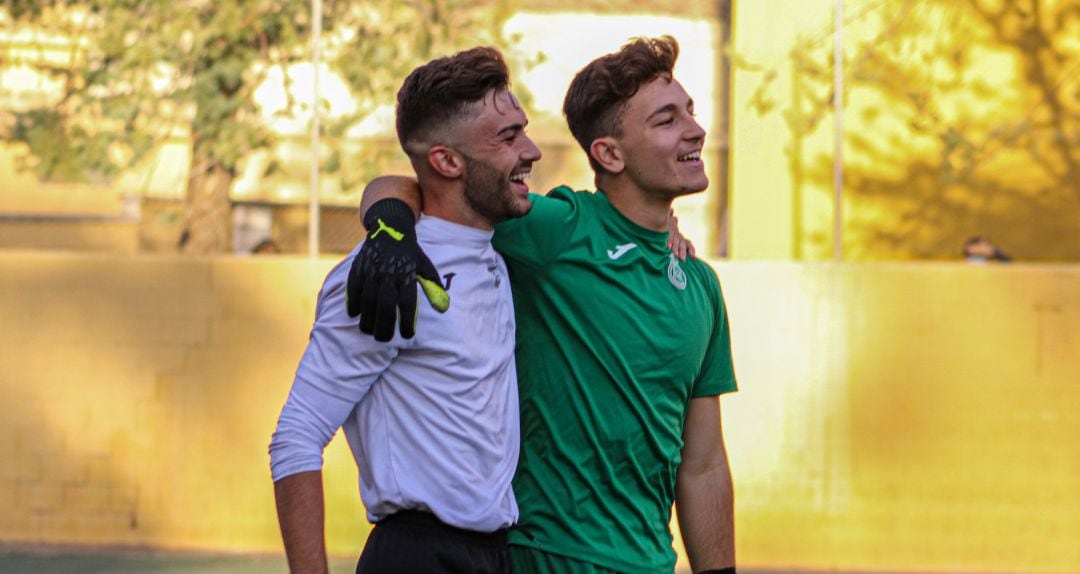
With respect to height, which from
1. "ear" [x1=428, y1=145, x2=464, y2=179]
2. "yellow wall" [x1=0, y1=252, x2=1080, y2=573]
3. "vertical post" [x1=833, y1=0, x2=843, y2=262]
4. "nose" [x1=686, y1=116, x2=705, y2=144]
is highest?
"vertical post" [x1=833, y1=0, x2=843, y2=262]

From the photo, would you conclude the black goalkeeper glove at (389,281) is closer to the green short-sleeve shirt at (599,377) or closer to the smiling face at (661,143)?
the green short-sleeve shirt at (599,377)

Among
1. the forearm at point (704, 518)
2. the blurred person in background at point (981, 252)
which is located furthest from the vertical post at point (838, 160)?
the forearm at point (704, 518)

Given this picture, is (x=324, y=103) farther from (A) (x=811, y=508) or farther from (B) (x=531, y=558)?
(B) (x=531, y=558)

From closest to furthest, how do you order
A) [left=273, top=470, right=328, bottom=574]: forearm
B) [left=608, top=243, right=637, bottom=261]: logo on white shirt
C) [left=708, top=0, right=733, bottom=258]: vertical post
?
[left=273, top=470, right=328, bottom=574]: forearm < [left=608, top=243, right=637, bottom=261]: logo on white shirt < [left=708, top=0, right=733, bottom=258]: vertical post

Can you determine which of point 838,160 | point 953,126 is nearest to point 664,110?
point 838,160

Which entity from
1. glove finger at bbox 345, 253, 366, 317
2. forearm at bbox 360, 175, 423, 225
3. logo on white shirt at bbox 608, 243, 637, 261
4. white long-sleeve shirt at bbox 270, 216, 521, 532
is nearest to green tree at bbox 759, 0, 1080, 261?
logo on white shirt at bbox 608, 243, 637, 261

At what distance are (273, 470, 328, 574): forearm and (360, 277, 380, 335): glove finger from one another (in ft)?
0.91

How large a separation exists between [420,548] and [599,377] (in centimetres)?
63

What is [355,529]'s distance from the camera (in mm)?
8367

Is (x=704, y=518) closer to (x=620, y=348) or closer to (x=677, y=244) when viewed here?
(x=620, y=348)

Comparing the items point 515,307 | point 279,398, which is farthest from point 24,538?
point 515,307

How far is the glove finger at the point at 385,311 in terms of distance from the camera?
3082mm

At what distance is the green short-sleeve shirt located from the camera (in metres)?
3.61

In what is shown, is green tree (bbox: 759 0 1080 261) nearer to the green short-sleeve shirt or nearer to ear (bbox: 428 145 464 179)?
the green short-sleeve shirt
